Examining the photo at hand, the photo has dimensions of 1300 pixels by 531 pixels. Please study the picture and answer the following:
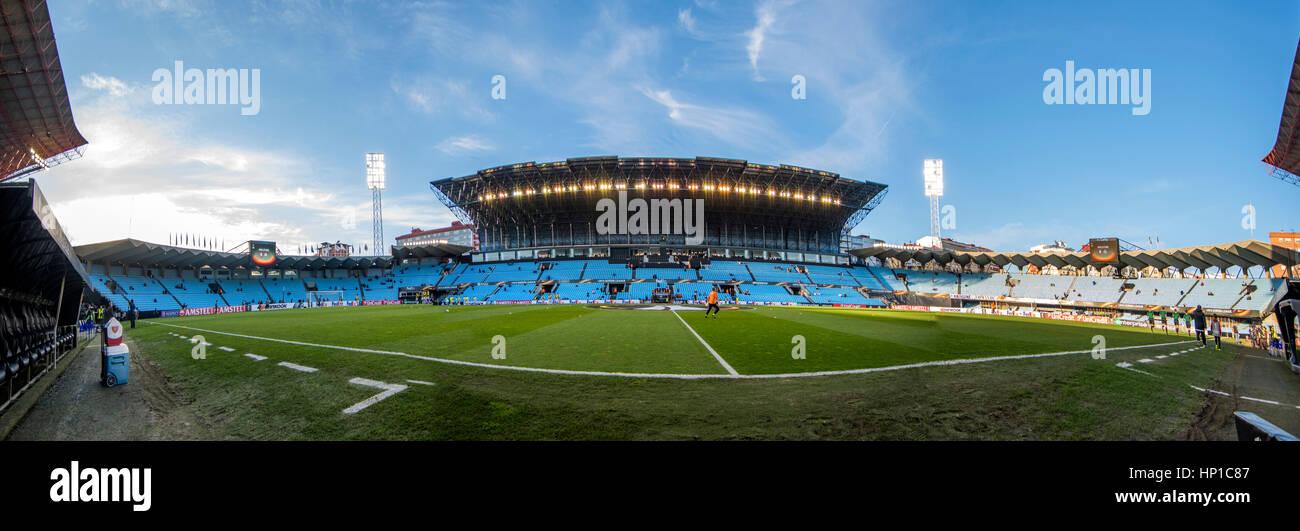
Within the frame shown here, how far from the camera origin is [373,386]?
17.0 feet

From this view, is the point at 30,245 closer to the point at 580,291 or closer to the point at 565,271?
the point at 580,291

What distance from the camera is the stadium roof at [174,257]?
36.2 meters

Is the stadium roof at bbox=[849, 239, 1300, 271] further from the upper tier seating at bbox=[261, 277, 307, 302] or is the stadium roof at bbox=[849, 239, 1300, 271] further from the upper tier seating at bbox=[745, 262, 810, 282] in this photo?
the upper tier seating at bbox=[261, 277, 307, 302]

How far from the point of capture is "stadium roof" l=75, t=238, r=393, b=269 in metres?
36.2

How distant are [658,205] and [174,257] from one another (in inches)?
2183

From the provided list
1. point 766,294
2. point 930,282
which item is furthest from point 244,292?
point 930,282

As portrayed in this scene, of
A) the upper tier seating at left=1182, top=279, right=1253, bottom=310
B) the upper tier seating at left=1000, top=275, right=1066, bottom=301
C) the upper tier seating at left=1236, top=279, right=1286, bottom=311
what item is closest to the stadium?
the upper tier seating at left=1236, top=279, right=1286, bottom=311

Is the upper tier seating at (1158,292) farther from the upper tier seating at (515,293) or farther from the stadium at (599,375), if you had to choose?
the upper tier seating at (515,293)

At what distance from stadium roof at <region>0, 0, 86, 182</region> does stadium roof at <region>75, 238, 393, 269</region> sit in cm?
2161

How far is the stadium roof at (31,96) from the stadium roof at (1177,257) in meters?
76.6
